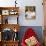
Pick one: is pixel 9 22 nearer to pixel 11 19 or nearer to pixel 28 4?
pixel 11 19

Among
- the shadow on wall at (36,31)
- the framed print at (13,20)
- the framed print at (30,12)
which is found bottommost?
the shadow on wall at (36,31)

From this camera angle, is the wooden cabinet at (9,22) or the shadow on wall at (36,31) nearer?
the wooden cabinet at (9,22)

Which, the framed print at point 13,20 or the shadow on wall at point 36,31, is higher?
the framed print at point 13,20

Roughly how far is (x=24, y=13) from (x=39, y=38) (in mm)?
957

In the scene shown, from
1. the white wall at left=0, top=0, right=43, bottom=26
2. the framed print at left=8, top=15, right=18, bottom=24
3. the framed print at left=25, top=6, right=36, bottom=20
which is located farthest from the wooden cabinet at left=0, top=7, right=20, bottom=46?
the framed print at left=25, top=6, right=36, bottom=20

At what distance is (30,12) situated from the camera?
5039 mm

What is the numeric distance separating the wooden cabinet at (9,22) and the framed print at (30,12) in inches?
12.5

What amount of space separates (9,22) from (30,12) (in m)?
0.76

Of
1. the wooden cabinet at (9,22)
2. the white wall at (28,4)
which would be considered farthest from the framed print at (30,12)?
the wooden cabinet at (9,22)

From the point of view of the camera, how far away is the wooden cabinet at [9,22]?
4.90m

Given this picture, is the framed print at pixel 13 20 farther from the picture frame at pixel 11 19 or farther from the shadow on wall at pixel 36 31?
the shadow on wall at pixel 36 31

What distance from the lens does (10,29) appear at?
4.95 meters

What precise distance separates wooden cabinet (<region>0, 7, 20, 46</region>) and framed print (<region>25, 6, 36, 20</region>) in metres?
0.32

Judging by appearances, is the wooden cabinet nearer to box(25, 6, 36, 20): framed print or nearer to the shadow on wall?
the shadow on wall
